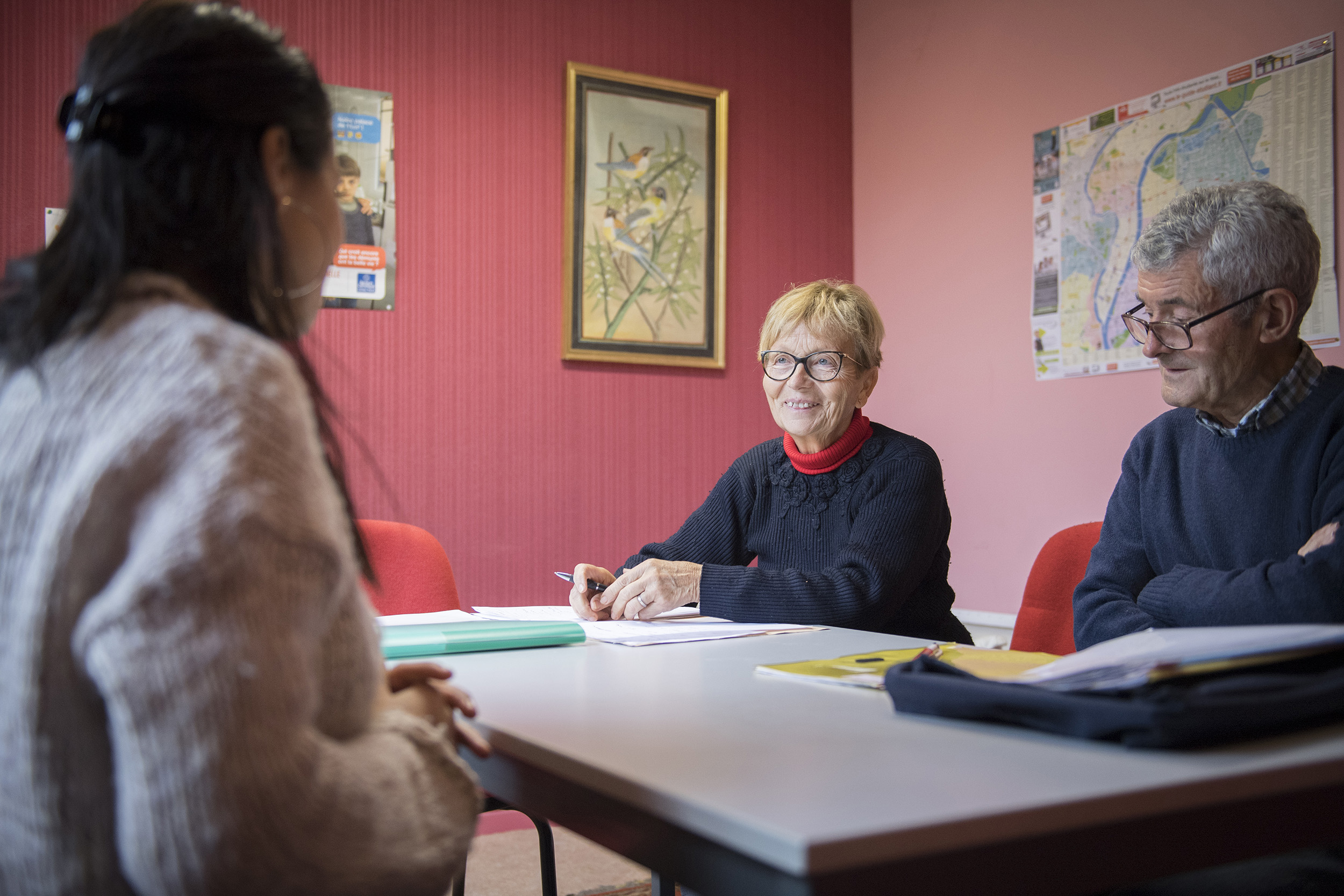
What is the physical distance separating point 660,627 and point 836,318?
0.84 m

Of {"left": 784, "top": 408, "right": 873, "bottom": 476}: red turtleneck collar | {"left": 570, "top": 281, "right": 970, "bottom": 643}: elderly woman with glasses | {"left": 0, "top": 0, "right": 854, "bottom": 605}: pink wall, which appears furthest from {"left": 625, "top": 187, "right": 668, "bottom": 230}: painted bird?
{"left": 784, "top": 408, "right": 873, "bottom": 476}: red turtleneck collar

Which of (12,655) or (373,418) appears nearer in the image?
(12,655)

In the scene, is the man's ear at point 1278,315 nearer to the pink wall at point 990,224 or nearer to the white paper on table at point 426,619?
the pink wall at point 990,224

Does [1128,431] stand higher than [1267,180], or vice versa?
[1267,180]

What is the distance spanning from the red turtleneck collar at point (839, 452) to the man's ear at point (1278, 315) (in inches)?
29.1

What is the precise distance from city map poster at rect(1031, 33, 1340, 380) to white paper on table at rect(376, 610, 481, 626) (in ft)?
5.56

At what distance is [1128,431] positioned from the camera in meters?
2.37

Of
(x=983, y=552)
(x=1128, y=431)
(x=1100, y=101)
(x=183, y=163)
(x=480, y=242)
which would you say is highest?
(x=1100, y=101)

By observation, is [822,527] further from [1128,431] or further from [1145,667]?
[1145,667]

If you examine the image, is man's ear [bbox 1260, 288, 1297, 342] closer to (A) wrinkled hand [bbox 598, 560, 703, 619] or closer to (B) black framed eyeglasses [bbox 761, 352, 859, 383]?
(B) black framed eyeglasses [bbox 761, 352, 859, 383]

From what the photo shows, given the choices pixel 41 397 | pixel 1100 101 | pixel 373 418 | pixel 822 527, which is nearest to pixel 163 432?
pixel 41 397

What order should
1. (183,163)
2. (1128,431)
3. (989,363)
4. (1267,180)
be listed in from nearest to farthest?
1. (183,163)
2. (1267,180)
3. (1128,431)
4. (989,363)

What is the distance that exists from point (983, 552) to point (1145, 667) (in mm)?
2186

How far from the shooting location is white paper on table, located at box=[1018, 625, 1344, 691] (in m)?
0.72
